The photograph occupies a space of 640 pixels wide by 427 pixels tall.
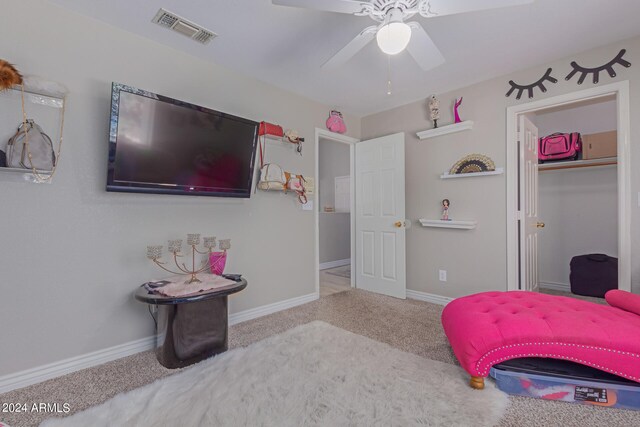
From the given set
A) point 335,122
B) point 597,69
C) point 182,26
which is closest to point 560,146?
point 597,69

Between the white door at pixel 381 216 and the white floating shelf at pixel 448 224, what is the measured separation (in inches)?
10.1

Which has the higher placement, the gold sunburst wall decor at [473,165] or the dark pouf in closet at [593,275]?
the gold sunburst wall decor at [473,165]

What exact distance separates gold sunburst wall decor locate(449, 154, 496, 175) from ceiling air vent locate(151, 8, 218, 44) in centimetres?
259

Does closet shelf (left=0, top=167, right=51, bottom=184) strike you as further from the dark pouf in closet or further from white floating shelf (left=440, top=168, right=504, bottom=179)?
the dark pouf in closet

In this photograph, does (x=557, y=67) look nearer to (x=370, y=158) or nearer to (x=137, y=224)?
(x=370, y=158)

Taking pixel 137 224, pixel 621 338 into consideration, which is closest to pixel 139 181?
pixel 137 224

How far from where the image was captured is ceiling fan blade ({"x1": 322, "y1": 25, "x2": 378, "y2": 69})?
1.69 metres

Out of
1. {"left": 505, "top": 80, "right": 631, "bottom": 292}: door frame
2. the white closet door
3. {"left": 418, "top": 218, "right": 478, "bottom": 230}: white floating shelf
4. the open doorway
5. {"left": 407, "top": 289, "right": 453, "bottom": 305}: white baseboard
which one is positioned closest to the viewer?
{"left": 505, "top": 80, "right": 631, "bottom": 292}: door frame

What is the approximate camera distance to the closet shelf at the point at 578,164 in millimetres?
3373

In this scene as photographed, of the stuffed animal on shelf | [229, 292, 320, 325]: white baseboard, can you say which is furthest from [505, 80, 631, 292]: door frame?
[229, 292, 320, 325]: white baseboard

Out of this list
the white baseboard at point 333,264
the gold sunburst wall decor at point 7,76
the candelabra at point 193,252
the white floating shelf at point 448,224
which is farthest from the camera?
the white baseboard at point 333,264

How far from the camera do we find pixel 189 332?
6.61ft

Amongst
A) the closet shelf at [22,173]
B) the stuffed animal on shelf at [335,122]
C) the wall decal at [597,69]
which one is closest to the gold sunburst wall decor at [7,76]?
the closet shelf at [22,173]

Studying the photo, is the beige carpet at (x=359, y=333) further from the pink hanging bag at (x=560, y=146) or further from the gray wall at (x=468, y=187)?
the pink hanging bag at (x=560, y=146)
